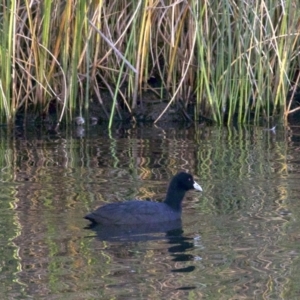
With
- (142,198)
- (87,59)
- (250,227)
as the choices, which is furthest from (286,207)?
(87,59)

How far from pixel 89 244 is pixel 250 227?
3.49 feet

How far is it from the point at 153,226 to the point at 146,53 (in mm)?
4033

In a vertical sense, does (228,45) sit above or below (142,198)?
above

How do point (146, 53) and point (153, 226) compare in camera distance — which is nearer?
point (153, 226)

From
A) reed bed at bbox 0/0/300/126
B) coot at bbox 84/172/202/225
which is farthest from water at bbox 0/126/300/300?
reed bed at bbox 0/0/300/126

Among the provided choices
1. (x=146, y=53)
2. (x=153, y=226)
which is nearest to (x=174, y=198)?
(x=153, y=226)

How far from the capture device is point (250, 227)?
6320 mm

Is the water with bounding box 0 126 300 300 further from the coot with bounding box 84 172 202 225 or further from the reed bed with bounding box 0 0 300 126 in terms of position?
the reed bed with bounding box 0 0 300 126

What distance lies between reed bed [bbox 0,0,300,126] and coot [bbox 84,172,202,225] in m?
3.00

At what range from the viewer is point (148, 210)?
22.1 ft

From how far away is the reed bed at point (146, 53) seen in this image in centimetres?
1001

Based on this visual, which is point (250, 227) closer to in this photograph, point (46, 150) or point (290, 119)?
point (46, 150)

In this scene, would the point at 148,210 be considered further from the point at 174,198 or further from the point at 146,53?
the point at 146,53

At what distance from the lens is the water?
16.9 ft
